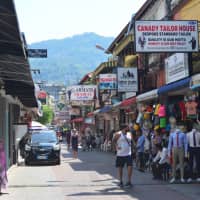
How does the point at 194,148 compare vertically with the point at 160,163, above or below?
above

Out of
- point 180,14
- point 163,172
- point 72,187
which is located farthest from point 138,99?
point 72,187

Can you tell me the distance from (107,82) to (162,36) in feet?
62.3

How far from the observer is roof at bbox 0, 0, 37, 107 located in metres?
10.1

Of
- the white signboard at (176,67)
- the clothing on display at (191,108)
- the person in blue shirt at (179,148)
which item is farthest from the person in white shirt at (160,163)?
the white signboard at (176,67)

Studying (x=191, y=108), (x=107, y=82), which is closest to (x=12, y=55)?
(x=191, y=108)

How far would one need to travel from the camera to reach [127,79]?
90.3 feet

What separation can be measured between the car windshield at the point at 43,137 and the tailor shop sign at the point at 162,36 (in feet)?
38.6

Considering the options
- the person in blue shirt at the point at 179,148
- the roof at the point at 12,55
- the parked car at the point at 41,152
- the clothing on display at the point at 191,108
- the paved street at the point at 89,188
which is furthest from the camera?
the parked car at the point at 41,152

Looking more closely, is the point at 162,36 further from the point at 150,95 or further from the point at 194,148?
the point at 150,95

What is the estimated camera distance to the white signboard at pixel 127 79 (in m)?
27.1

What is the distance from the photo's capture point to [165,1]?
2633 cm

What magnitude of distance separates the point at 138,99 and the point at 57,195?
1154 cm

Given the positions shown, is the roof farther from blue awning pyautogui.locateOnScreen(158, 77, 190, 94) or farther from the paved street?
blue awning pyautogui.locateOnScreen(158, 77, 190, 94)

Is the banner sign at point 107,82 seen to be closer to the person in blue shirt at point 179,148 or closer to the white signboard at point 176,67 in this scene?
the white signboard at point 176,67
